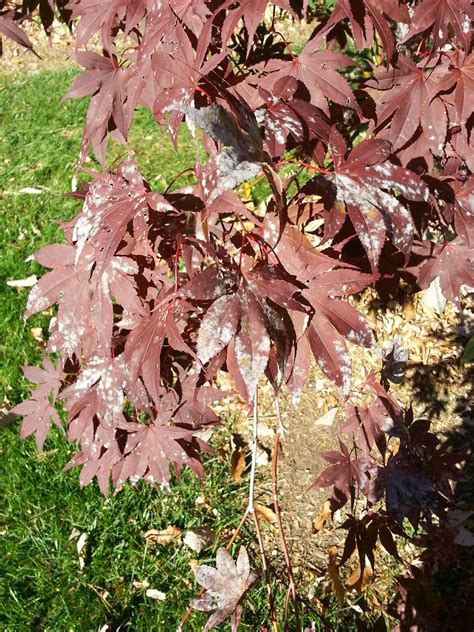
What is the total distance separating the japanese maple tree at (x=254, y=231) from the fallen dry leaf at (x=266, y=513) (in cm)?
84

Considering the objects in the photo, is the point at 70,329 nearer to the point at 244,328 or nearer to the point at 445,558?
the point at 244,328

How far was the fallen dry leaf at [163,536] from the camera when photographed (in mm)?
2730

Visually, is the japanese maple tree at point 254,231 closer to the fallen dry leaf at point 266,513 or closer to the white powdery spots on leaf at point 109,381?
the white powdery spots on leaf at point 109,381

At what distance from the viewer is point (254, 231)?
1.44 m

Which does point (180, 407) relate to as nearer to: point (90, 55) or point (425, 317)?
point (90, 55)

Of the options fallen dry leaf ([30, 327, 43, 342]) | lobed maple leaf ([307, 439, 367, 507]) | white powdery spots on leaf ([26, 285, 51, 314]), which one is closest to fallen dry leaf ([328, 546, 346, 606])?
lobed maple leaf ([307, 439, 367, 507])

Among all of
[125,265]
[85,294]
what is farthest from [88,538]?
[125,265]

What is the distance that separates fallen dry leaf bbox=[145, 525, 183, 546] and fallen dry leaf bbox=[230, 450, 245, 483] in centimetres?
36

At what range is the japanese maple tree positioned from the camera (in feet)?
Result: 4.04

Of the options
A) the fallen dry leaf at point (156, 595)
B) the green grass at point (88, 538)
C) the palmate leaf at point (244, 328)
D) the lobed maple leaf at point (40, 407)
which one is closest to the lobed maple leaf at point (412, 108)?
the palmate leaf at point (244, 328)

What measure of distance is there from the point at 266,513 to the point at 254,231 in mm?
1773

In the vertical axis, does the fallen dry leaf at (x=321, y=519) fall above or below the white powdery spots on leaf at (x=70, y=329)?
below

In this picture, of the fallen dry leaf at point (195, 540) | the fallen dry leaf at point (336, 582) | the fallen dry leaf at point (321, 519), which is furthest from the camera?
the fallen dry leaf at point (321, 519)

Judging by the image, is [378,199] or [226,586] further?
[226,586]
